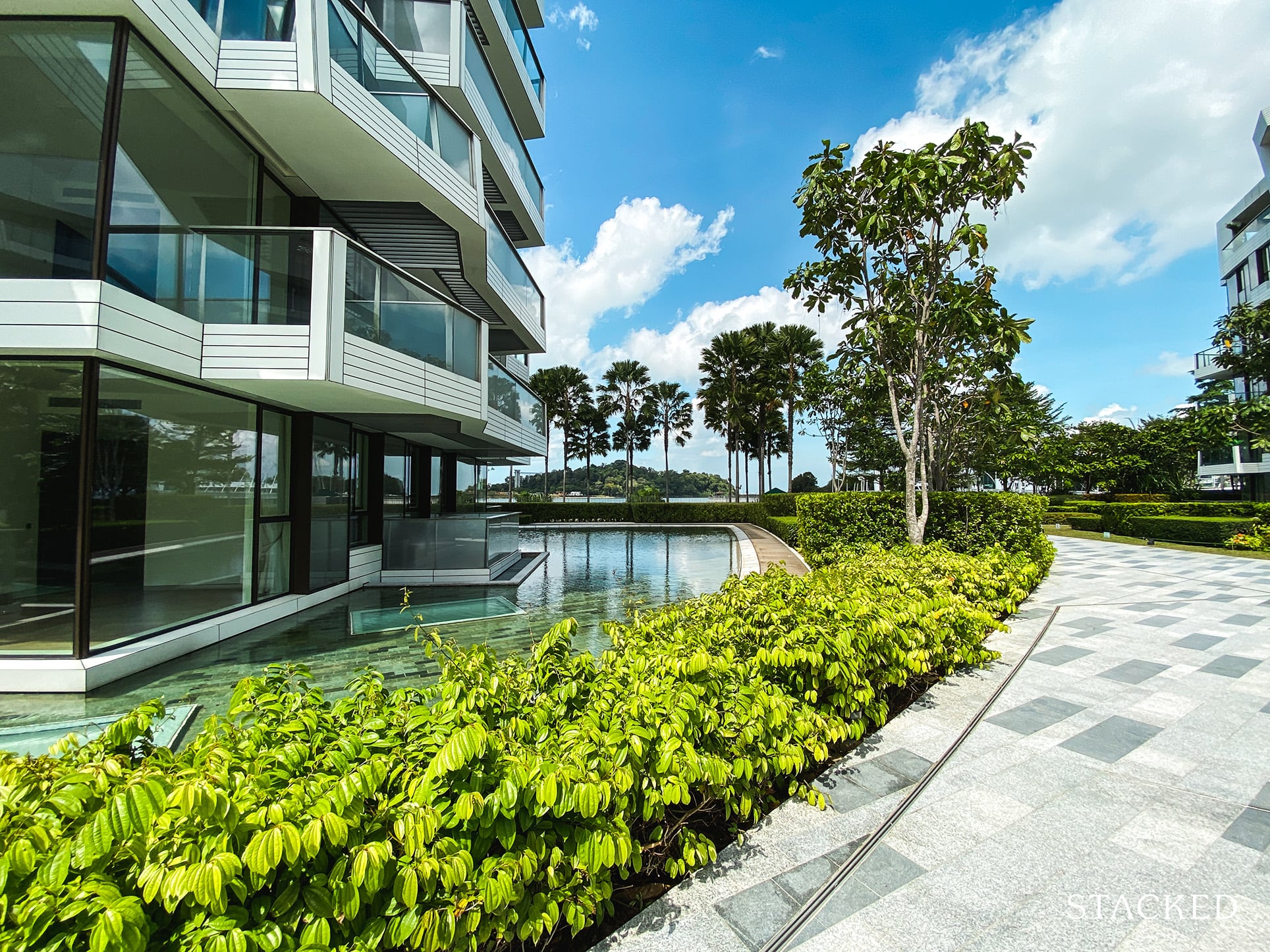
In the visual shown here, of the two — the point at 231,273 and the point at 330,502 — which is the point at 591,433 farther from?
the point at 231,273

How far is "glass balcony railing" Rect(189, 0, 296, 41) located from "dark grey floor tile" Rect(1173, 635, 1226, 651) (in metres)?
13.1

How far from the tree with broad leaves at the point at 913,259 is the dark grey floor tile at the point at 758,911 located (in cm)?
919

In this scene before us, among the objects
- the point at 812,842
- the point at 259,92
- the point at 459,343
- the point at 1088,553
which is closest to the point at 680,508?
the point at 1088,553

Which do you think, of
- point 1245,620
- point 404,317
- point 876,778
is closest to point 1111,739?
point 876,778

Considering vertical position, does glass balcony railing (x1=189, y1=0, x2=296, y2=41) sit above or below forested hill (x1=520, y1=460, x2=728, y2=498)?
above

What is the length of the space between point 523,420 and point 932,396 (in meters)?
9.51

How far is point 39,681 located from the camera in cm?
489

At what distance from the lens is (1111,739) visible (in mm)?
3838

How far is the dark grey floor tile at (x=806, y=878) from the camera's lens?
2.24 meters

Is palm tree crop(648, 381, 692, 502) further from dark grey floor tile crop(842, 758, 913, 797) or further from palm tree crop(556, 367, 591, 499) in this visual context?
dark grey floor tile crop(842, 758, 913, 797)

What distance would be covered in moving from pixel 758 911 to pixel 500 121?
15.3m

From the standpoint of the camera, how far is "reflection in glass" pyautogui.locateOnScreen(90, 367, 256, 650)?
5.38 meters

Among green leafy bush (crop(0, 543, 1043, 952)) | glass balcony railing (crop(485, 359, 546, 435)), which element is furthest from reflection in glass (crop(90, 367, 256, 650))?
green leafy bush (crop(0, 543, 1043, 952))

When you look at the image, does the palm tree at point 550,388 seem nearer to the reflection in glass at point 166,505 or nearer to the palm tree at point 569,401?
the palm tree at point 569,401
